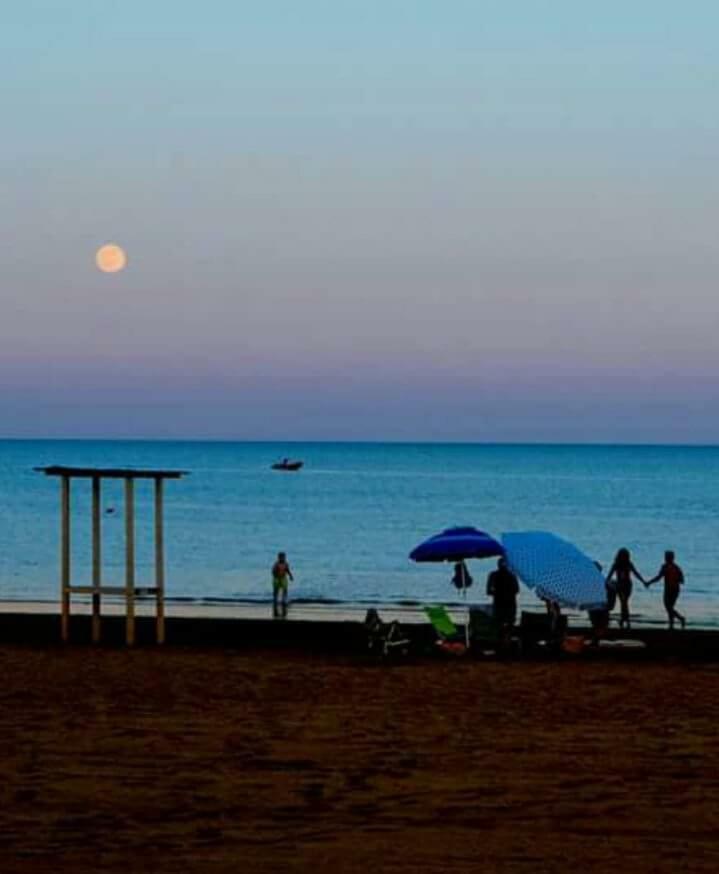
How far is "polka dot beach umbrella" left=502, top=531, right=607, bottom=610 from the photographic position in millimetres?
21781

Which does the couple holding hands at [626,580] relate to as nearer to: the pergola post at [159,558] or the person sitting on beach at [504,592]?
the person sitting on beach at [504,592]

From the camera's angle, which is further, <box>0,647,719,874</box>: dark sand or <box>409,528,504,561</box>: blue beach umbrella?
<box>409,528,504,561</box>: blue beach umbrella

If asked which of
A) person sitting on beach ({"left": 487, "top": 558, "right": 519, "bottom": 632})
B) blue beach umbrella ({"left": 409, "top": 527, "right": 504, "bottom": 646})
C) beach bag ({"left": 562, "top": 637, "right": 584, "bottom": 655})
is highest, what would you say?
blue beach umbrella ({"left": 409, "top": 527, "right": 504, "bottom": 646})

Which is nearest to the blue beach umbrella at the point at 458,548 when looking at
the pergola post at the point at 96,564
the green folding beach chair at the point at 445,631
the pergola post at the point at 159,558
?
the green folding beach chair at the point at 445,631

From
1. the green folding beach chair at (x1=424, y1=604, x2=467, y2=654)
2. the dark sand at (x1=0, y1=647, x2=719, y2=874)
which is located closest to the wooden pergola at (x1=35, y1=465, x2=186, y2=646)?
the dark sand at (x1=0, y1=647, x2=719, y2=874)

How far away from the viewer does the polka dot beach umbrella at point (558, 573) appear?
2178 cm

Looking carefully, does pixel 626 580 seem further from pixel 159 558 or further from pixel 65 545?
pixel 65 545

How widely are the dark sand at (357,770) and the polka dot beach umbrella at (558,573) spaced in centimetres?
140

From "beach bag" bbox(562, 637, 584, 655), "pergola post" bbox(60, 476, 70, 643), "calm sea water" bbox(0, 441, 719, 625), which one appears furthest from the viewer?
"calm sea water" bbox(0, 441, 719, 625)

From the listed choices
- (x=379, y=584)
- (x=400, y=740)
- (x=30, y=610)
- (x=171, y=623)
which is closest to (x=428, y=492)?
(x=379, y=584)

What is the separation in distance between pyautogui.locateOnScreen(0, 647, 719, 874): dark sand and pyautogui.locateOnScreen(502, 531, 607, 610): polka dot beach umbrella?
140 centimetres

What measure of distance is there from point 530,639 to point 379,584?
3149cm

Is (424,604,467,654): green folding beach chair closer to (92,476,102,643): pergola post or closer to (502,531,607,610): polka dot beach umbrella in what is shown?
(502,531,607,610): polka dot beach umbrella

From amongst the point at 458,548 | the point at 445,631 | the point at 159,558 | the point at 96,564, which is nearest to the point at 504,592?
the point at 458,548
